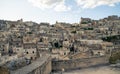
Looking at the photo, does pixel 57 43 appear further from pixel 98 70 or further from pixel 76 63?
pixel 98 70

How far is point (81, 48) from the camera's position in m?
52.3

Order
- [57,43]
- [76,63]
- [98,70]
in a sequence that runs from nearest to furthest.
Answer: [98,70] < [76,63] < [57,43]

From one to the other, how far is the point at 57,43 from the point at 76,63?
80.9ft

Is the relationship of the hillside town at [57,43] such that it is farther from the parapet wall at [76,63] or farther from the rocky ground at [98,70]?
the rocky ground at [98,70]

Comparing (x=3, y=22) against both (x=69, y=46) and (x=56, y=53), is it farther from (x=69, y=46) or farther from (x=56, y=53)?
(x=56, y=53)

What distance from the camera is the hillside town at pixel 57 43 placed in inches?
1570

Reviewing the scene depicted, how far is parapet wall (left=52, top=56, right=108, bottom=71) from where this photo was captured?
35344mm

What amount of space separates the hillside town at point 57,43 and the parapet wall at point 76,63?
143 cm

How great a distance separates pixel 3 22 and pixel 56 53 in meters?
58.5

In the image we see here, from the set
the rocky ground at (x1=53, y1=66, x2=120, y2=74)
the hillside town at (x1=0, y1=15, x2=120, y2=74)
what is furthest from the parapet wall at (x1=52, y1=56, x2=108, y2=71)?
the hillside town at (x1=0, y1=15, x2=120, y2=74)

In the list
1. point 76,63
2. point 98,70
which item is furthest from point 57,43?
point 98,70

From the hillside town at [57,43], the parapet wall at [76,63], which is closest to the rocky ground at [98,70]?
the parapet wall at [76,63]

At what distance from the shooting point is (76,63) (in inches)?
1443

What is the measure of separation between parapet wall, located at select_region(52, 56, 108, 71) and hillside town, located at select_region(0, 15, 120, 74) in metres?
1.43
